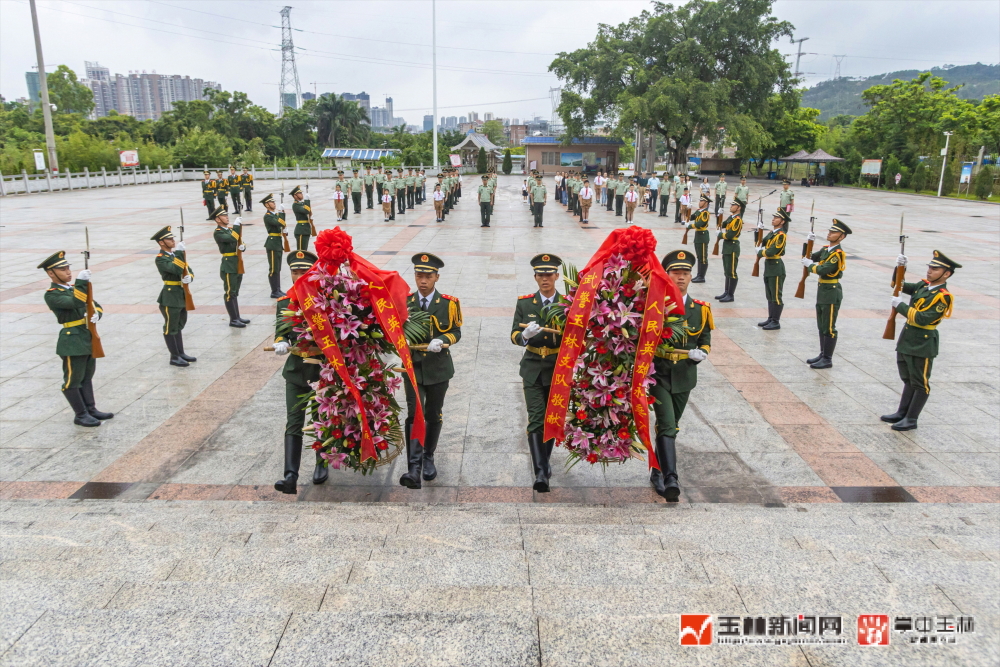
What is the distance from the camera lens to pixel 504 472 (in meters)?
5.26

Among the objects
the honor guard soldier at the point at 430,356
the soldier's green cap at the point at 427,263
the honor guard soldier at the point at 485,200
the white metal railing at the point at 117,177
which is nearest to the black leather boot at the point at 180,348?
the honor guard soldier at the point at 430,356

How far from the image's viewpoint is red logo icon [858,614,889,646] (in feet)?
9.18

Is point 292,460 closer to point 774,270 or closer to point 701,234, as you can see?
point 774,270

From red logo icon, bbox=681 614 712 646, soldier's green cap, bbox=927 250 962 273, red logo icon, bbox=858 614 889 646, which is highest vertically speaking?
soldier's green cap, bbox=927 250 962 273

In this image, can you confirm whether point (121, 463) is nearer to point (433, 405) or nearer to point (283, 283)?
point (433, 405)

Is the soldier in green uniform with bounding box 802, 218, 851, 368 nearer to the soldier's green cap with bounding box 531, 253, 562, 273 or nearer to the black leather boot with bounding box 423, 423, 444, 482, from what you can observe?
the soldier's green cap with bounding box 531, 253, 562, 273

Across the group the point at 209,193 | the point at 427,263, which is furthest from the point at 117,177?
the point at 427,263

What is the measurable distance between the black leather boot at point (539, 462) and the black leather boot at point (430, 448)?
0.76 meters

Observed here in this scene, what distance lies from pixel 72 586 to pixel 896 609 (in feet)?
12.9

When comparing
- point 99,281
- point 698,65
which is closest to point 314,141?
point 698,65

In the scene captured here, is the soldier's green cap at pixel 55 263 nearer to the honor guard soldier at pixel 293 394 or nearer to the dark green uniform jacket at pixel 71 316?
the dark green uniform jacket at pixel 71 316

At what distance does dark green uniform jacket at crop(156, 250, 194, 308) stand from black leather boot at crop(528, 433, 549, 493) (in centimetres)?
508

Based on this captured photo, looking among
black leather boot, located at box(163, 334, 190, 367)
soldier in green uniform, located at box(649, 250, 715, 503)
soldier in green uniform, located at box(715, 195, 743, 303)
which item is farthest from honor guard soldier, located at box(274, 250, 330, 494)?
soldier in green uniform, located at box(715, 195, 743, 303)

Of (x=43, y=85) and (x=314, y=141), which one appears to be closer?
(x=43, y=85)
